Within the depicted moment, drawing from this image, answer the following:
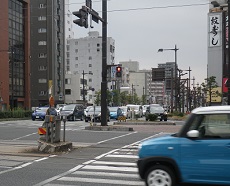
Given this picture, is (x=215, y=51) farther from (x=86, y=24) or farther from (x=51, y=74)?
(x=86, y=24)

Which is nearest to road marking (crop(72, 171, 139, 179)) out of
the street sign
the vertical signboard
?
the street sign

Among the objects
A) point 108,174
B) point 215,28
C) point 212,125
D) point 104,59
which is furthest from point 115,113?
point 212,125

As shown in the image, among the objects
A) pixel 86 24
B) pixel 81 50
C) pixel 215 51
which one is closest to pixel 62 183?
pixel 86 24

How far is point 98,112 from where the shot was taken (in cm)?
3719

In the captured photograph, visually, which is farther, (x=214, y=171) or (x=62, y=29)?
(x=62, y=29)

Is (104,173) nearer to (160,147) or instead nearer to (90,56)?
(160,147)

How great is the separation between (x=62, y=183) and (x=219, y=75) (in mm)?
69719

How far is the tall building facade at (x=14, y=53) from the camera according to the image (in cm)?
6022

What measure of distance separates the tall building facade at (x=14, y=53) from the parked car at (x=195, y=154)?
53806 mm

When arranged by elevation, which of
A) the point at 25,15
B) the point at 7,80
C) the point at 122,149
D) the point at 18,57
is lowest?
the point at 122,149

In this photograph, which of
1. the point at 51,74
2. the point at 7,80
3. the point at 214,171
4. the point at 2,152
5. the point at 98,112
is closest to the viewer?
the point at 214,171

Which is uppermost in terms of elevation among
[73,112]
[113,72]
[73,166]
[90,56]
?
[90,56]

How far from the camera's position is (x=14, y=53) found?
6194 cm

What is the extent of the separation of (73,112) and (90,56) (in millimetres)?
93782
